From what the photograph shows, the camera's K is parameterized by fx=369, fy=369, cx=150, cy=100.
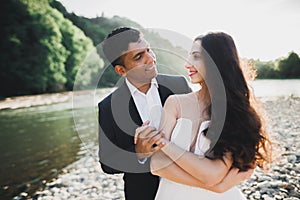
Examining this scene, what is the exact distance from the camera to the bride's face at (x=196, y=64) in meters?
1.95

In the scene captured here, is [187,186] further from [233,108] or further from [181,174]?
[233,108]

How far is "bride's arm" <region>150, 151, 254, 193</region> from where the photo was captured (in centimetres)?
194

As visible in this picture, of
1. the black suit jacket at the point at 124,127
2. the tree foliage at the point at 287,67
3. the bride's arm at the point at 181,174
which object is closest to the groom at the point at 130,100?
the black suit jacket at the point at 124,127

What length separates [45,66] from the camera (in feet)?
120

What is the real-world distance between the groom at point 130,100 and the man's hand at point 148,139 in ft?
1.21

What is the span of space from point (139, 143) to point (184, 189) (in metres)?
0.48

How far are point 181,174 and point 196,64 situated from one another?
585 millimetres

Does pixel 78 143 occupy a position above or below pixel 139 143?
below

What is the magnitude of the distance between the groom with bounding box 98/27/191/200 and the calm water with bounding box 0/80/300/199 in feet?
7.25

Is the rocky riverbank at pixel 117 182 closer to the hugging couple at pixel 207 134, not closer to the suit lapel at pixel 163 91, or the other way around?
the suit lapel at pixel 163 91

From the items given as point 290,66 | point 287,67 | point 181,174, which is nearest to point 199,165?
point 181,174

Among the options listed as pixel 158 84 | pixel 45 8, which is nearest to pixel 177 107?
pixel 158 84

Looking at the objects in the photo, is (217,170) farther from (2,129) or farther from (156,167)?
(2,129)

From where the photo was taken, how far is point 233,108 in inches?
76.5
